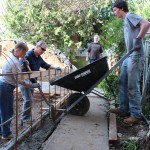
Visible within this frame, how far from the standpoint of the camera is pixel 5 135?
383 centimetres

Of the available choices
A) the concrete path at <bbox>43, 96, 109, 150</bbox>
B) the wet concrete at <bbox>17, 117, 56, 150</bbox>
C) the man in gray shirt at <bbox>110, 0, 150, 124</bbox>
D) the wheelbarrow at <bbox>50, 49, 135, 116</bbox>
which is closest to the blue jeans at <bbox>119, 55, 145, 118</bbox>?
the man in gray shirt at <bbox>110, 0, 150, 124</bbox>

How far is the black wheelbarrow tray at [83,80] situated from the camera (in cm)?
437

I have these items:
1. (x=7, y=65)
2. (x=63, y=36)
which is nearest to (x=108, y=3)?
(x=63, y=36)

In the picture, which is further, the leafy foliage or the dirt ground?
the leafy foliage

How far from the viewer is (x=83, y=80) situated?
4.52 metres

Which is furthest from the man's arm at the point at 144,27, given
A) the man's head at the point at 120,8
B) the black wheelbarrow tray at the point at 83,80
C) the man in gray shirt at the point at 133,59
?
the black wheelbarrow tray at the point at 83,80

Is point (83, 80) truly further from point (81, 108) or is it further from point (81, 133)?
point (81, 133)

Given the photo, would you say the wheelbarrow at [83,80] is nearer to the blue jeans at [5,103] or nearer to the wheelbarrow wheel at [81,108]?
the wheelbarrow wheel at [81,108]

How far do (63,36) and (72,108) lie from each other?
13.2 meters

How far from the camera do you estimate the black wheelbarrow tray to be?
437cm

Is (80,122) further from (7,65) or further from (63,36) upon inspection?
(63,36)

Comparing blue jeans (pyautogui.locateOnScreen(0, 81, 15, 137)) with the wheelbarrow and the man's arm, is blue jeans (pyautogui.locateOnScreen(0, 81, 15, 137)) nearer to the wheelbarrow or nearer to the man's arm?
the wheelbarrow

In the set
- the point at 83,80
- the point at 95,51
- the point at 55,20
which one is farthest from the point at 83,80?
the point at 55,20

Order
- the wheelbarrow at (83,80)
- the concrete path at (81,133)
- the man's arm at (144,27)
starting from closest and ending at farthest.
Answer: the concrete path at (81,133)
the man's arm at (144,27)
the wheelbarrow at (83,80)
